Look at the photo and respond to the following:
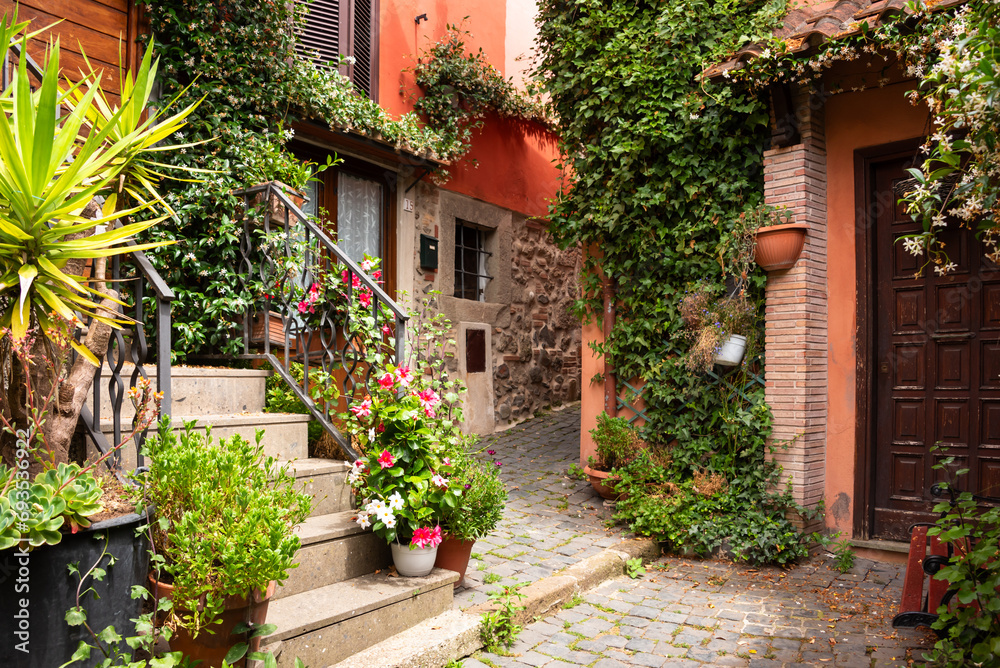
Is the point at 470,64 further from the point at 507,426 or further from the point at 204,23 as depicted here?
the point at 507,426

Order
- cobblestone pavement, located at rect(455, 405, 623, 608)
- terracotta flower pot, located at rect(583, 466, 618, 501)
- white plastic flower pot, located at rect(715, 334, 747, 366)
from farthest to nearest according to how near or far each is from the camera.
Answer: terracotta flower pot, located at rect(583, 466, 618, 501) → white plastic flower pot, located at rect(715, 334, 747, 366) → cobblestone pavement, located at rect(455, 405, 623, 608)

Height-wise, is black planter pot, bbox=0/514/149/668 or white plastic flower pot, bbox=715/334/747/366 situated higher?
white plastic flower pot, bbox=715/334/747/366

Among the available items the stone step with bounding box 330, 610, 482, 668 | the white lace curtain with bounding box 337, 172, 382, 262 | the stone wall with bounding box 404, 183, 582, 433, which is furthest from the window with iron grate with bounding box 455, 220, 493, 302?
the stone step with bounding box 330, 610, 482, 668

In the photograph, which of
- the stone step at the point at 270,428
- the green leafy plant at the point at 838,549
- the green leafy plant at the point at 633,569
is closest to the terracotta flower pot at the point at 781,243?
the green leafy plant at the point at 838,549

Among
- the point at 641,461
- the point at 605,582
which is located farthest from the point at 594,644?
the point at 641,461

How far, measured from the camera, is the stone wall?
25.0 ft

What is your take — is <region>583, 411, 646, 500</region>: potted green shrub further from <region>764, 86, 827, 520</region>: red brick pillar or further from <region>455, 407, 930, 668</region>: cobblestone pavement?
<region>764, 86, 827, 520</region>: red brick pillar

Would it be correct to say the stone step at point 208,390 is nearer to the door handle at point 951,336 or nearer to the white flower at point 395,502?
the white flower at point 395,502

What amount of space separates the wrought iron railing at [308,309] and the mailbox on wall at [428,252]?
8.14ft

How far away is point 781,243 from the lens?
4945 millimetres

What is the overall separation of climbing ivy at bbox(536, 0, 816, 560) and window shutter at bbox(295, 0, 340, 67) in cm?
203

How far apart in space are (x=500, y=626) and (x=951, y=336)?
12.2 ft

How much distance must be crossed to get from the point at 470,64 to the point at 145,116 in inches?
150

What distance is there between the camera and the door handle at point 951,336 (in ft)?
15.2
